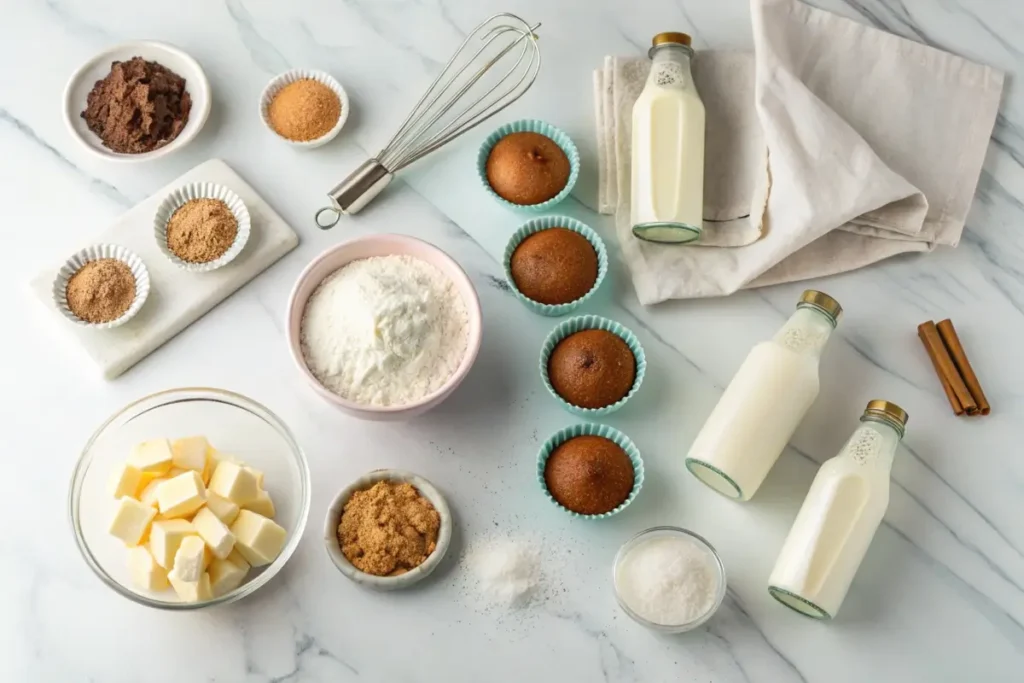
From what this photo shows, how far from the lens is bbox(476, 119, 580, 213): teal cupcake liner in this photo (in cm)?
137

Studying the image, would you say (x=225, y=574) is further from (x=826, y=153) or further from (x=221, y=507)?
(x=826, y=153)

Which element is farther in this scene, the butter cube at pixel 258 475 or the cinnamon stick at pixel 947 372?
the cinnamon stick at pixel 947 372

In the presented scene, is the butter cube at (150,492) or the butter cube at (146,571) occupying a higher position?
the butter cube at (150,492)

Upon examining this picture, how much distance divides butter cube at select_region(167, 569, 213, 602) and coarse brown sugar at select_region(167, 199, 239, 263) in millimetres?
465

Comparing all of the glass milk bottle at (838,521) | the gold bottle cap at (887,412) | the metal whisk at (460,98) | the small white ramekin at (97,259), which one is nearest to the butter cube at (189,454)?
the small white ramekin at (97,259)

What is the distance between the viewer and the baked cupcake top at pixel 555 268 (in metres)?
1.30

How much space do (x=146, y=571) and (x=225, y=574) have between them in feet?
0.29

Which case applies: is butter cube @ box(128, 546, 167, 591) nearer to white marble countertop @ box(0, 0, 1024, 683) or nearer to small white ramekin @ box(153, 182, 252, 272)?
white marble countertop @ box(0, 0, 1024, 683)

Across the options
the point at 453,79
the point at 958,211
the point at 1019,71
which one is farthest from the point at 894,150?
the point at 453,79

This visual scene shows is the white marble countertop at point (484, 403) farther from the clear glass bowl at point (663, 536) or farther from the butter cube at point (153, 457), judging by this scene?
the butter cube at point (153, 457)

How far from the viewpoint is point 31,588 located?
117 centimetres

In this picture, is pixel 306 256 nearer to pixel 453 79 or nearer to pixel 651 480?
pixel 453 79

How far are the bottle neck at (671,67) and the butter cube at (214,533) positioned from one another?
2.79 feet

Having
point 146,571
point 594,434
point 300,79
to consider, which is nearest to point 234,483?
point 146,571
